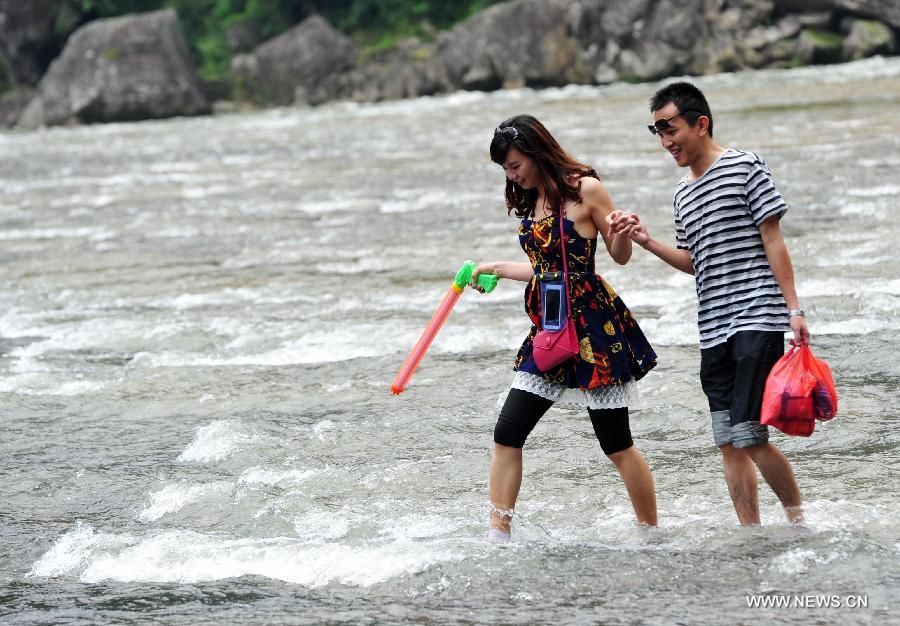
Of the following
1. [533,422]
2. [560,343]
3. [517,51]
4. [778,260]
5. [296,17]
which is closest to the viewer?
[778,260]

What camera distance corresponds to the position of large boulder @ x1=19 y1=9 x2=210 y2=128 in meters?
36.3

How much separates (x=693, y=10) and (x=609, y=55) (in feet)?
8.16

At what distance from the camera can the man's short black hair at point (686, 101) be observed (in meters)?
4.40

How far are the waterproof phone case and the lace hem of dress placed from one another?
0.21 m

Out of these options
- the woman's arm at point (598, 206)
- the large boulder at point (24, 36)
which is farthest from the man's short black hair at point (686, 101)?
the large boulder at point (24, 36)

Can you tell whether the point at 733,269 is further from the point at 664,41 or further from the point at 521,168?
the point at 664,41

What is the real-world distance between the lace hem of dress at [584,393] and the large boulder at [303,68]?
34372 millimetres

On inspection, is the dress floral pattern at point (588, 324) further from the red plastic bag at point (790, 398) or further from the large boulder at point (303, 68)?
the large boulder at point (303, 68)

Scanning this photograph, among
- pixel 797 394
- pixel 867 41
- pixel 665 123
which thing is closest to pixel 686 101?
pixel 665 123

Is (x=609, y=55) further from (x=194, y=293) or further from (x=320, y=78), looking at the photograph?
(x=194, y=293)

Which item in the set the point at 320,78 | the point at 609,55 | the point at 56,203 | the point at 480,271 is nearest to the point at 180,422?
the point at 480,271

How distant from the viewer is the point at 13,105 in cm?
4022

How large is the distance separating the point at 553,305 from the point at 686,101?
0.85m

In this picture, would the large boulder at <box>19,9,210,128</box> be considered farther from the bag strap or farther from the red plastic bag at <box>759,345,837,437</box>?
the red plastic bag at <box>759,345,837,437</box>
